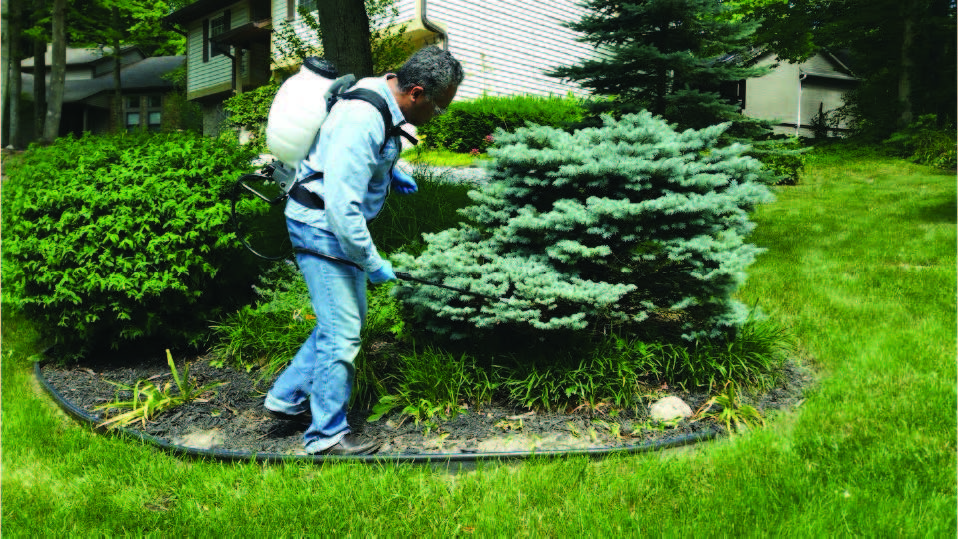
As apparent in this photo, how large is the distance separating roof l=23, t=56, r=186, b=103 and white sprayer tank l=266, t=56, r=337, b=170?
36890mm

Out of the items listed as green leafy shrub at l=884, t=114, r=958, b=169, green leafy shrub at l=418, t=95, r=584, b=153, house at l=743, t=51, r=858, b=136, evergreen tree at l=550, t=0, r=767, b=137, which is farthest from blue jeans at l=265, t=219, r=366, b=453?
house at l=743, t=51, r=858, b=136

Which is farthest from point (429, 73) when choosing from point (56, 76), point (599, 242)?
point (56, 76)

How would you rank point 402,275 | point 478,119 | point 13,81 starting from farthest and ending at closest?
point 13,81 → point 478,119 → point 402,275

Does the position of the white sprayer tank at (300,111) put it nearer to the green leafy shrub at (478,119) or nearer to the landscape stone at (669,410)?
the landscape stone at (669,410)

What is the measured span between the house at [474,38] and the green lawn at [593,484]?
9.01 meters

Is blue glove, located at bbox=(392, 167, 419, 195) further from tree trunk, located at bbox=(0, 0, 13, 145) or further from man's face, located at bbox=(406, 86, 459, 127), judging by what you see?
tree trunk, located at bbox=(0, 0, 13, 145)

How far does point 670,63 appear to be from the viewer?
7512 millimetres

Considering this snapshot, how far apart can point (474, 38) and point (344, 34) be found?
10667 mm

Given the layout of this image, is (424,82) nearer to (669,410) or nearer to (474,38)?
(669,410)

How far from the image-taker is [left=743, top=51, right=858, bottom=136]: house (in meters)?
26.0

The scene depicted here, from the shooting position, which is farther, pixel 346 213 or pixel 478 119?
pixel 478 119

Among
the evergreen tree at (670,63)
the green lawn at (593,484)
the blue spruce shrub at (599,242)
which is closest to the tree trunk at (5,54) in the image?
the evergreen tree at (670,63)

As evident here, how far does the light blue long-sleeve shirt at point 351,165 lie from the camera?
2875 millimetres

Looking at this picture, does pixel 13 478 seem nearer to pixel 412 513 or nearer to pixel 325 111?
pixel 412 513
